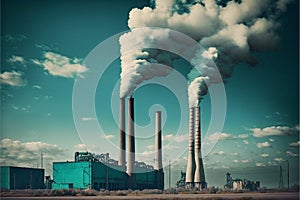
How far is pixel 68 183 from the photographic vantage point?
5256cm

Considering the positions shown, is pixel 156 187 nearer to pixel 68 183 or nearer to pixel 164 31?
pixel 68 183

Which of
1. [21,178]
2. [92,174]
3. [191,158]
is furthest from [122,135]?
[21,178]

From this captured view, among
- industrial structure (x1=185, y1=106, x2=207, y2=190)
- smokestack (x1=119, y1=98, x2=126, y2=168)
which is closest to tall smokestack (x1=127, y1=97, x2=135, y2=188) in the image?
smokestack (x1=119, y1=98, x2=126, y2=168)

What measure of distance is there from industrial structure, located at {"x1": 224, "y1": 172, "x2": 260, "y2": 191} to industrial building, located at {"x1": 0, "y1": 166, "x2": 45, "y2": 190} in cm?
2531

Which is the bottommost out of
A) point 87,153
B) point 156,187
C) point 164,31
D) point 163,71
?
point 156,187

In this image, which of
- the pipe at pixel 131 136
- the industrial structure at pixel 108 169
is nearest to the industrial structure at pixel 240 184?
the industrial structure at pixel 108 169

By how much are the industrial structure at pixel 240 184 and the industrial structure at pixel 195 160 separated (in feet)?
30.1

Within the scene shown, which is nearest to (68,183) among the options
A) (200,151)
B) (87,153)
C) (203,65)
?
(87,153)

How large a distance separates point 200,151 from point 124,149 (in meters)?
9.09

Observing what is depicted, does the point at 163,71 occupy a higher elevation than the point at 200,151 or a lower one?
higher

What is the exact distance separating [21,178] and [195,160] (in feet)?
70.6

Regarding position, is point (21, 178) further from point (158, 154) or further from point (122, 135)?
point (158, 154)

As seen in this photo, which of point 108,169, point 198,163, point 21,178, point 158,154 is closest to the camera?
point 198,163

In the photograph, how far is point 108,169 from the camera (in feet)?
176
